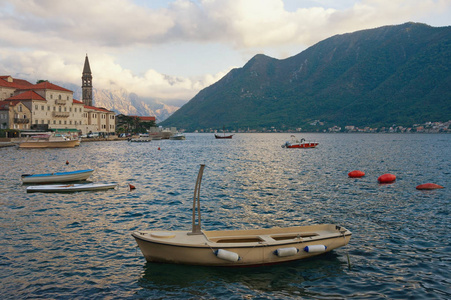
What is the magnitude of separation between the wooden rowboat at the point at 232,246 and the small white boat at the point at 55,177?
1109 inches

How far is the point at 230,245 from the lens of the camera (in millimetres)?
15055

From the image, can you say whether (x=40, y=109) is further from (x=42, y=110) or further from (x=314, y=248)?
(x=314, y=248)

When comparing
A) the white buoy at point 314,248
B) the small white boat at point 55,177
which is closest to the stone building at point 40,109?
the small white boat at point 55,177

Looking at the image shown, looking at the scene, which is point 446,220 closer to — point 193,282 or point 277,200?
point 277,200

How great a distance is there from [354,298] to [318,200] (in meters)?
18.9

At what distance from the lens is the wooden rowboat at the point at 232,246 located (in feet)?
49.0

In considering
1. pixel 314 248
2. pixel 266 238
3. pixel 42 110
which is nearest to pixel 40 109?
pixel 42 110

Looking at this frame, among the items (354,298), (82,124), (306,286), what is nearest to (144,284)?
(306,286)

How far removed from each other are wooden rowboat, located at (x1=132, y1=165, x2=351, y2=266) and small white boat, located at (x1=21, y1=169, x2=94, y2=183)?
28.2 metres

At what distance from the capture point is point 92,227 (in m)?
22.3

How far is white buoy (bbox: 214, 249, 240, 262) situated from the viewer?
1478 cm

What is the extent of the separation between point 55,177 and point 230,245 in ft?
104

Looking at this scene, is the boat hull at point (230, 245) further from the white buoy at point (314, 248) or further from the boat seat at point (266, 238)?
the white buoy at point (314, 248)

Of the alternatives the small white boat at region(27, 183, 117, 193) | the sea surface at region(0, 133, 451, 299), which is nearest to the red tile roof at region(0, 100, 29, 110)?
the sea surface at region(0, 133, 451, 299)
